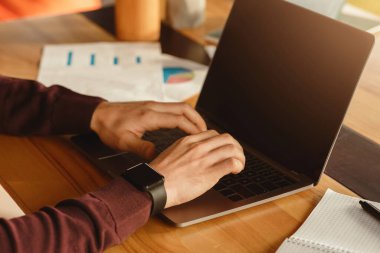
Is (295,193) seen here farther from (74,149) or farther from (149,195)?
(74,149)

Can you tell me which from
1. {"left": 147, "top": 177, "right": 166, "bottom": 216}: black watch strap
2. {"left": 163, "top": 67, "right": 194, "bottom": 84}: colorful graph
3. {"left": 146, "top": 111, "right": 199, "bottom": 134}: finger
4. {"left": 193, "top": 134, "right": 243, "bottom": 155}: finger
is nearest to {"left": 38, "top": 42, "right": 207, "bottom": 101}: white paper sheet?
{"left": 163, "top": 67, "right": 194, "bottom": 84}: colorful graph

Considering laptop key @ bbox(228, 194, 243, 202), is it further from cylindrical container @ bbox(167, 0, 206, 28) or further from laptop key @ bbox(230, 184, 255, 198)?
cylindrical container @ bbox(167, 0, 206, 28)

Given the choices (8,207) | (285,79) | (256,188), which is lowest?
(8,207)

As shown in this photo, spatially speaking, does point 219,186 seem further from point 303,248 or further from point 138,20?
point 138,20

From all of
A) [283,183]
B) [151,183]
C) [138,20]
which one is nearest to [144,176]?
[151,183]

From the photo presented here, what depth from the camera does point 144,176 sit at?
86 cm

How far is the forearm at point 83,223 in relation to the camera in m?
0.77

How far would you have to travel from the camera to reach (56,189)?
95cm

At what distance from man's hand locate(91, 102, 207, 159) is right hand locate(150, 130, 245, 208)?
0.08 metres

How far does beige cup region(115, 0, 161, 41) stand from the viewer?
4.94ft

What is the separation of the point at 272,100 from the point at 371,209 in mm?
265

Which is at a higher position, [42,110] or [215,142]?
[215,142]

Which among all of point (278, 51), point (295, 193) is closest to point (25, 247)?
point (295, 193)

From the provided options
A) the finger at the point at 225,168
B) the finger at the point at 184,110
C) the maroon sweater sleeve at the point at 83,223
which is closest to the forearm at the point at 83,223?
the maroon sweater sleeve at the point at 83,223
